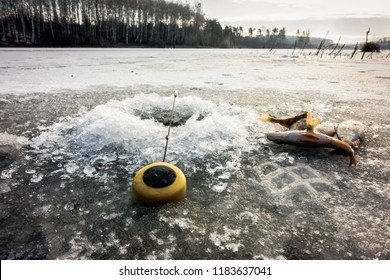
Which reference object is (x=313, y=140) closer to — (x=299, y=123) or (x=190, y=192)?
(x=299, y=123)

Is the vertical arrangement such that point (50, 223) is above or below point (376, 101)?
below

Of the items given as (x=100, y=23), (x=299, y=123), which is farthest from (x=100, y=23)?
(x=299, y=123)

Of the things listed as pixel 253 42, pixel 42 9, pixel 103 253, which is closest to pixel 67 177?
pixel 103 253

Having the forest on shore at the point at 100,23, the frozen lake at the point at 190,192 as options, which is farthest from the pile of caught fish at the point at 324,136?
the forest on shore at the point at 100,23

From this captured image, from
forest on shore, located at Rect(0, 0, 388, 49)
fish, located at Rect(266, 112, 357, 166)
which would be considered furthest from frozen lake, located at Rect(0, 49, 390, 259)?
forest on shore, located at Rect(0, 0, 388, 49)

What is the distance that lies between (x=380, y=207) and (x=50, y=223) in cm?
261

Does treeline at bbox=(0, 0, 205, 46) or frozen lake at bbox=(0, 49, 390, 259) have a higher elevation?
treeline at bbox=(0, 0, 205, 46)

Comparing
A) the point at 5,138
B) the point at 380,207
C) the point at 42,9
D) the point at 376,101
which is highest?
the point at 42,9

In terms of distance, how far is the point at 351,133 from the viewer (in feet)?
10.5

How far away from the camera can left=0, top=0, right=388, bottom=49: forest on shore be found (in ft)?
128

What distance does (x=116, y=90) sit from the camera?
246 inches

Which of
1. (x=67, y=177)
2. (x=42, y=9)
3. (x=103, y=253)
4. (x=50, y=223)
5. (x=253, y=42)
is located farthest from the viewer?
(x=253, y=42)

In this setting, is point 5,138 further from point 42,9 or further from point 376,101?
point 42,9

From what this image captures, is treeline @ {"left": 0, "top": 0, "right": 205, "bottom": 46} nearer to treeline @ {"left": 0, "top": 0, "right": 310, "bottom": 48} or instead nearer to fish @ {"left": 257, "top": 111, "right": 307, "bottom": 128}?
treeline @ {"left": 0, "top": 0, "right": 310, "bottom": 48}
